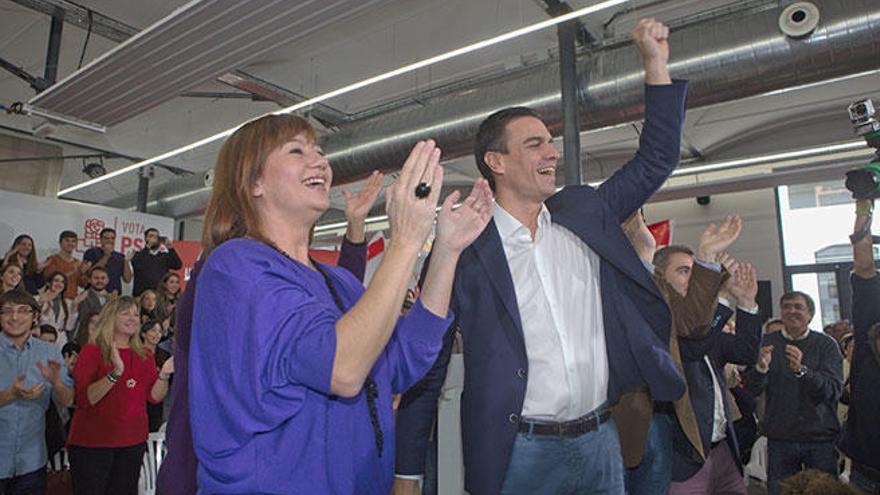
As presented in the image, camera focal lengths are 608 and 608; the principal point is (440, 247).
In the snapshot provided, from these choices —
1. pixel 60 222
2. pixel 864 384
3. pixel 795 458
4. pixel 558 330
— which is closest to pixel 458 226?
pixel 558 330

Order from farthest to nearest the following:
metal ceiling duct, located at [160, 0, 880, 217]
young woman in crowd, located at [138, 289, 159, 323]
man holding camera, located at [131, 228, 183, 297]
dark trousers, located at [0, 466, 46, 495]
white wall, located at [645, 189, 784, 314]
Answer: white wall, located at [645, 189, 784, 314], man holding camera, located at [131, 228, 183, 297], young woman in crowd, located at [138, 289, 159, 323], metal ceiling duct, located at [160, 0, 880, 217], dark trousers, located at [0, 466, 46, 495]

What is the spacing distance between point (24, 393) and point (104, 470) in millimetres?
604

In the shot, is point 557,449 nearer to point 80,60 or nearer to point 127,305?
point 127,305

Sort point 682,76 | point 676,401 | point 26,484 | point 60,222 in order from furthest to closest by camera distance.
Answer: point 60,222 < point 682,76 < point 26,484 < point 676,401

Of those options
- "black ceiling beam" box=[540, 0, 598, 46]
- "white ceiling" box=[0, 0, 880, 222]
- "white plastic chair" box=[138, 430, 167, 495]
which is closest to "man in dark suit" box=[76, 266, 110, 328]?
"white ceiling" box=[0, 0, 880, 222]

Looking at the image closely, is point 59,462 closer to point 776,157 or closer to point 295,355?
point 295,355

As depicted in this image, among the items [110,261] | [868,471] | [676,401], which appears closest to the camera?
[676,401]

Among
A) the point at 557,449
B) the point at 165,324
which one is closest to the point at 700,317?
the point at 557,449

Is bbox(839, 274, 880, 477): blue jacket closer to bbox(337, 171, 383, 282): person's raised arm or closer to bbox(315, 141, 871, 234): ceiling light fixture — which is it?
bbox(337, 171, 383, 282): person's raised arm

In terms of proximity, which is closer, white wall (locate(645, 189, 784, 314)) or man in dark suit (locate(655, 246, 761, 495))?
man in dark suit (locate(655, 246, 761, 495))

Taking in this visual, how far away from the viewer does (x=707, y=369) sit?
258 centimetres

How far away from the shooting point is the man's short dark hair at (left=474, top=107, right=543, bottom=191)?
1.83m

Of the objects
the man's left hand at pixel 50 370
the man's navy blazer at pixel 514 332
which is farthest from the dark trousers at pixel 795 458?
the man's left hand at pixel 50 370

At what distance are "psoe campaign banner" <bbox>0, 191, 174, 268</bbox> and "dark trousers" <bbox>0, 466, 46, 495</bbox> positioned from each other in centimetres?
460
